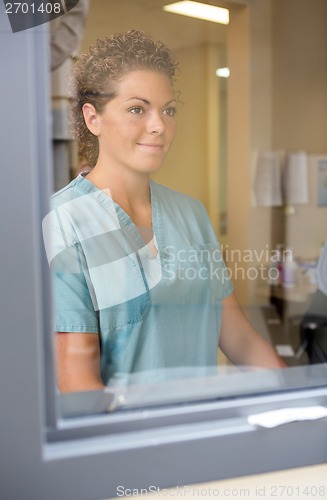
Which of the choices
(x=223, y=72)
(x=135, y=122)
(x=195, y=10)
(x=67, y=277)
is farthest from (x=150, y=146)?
(x=223, y=72)

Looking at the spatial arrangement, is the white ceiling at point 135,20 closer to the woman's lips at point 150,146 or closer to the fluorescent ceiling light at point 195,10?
the fluorescent ceiling light at point 195,10

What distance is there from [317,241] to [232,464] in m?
1.70

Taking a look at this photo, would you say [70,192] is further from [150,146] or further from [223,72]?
[223,72]

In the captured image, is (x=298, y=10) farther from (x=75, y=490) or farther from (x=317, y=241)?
(x=75, y=490)

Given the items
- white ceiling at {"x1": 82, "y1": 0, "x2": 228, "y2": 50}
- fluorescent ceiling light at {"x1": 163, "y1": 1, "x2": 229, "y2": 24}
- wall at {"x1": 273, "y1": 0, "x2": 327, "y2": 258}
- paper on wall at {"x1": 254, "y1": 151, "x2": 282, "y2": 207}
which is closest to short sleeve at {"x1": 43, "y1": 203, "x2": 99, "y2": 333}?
white ceiling at {"x1": 82, "y1": 0, "x2": 228, "y2": 50}

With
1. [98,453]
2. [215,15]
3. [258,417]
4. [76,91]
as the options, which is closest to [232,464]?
[258,417]

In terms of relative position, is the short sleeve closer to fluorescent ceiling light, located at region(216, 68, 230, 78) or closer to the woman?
the woman

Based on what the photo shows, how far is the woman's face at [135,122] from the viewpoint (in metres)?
0.93

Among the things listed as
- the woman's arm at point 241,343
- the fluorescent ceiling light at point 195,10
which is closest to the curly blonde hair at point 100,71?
the woman's arm at point 241,343

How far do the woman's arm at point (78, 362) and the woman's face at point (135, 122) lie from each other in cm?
28

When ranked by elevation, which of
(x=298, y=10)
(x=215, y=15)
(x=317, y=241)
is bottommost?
(x=317, y=241)

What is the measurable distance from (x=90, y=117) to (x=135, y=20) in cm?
37

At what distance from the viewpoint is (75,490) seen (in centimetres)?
73

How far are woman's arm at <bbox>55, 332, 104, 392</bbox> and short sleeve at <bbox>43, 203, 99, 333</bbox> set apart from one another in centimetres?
1
